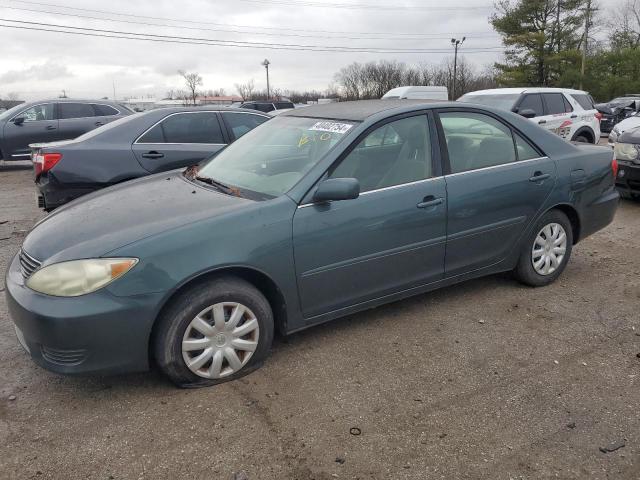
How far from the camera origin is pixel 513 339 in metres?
3.62

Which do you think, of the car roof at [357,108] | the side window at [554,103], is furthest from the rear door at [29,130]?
the side window at [554,103]

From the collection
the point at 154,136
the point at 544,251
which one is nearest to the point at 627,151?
the point at 544,251

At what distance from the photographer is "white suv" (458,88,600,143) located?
433 inches

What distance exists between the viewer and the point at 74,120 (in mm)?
11969

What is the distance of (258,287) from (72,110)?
35.4 ft

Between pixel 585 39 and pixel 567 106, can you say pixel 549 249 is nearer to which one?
pixel 567 106

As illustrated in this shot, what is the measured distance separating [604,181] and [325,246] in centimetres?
295

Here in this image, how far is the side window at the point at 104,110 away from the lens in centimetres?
1223

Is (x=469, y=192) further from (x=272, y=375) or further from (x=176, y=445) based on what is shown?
(x=176, y=445)

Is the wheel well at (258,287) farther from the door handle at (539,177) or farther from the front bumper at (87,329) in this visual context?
the door handle at (539,177)

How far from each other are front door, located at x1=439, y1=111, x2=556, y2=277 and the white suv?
273 inches

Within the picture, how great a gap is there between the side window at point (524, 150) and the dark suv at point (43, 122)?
10.1 meters

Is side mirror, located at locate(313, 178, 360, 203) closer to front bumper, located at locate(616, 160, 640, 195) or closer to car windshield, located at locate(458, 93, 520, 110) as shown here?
front bumper, located at locate(616, 160, 640, 195)

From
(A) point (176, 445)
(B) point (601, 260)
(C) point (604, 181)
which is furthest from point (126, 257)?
(B) point (601, 260)
